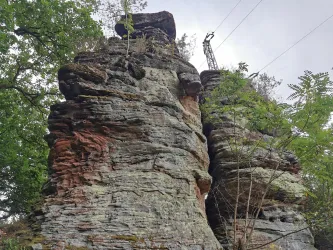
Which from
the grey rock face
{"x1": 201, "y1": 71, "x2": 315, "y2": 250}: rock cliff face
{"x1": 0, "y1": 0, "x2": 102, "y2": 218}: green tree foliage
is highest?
the grey rock face

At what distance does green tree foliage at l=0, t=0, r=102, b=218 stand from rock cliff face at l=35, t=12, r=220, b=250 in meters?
2.84

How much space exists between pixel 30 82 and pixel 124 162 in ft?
31.7

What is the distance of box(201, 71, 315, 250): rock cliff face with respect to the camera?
9672 millimetres

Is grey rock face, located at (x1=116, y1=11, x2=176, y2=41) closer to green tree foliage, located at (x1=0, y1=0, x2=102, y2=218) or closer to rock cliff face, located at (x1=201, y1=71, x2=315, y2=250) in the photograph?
green tree foliage, located at (x1=0, y1=0, x2=102, y2=218)

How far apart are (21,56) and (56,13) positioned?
3.20m

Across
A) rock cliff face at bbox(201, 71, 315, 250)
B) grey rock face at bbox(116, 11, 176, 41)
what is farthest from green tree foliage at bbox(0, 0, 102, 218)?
rock cliff face at bbox(201, 71, 315, 250)

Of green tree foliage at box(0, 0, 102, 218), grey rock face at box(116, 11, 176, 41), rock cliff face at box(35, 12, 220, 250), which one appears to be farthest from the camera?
grey rock face at box(116, 11, 176, 41)

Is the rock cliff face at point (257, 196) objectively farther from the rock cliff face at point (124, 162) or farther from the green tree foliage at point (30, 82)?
the green tree foliage at point (30, 82)

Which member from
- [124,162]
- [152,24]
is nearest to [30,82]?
[152,24]

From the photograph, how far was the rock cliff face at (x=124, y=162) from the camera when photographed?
6582 mm

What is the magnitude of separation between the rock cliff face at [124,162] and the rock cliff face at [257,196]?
1416mm

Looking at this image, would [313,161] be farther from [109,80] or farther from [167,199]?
[109,80]

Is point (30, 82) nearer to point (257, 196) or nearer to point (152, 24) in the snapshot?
point (152, 24)

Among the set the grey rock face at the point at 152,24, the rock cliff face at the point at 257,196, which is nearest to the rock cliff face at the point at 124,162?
the rock cliff face at the point at 257,196
